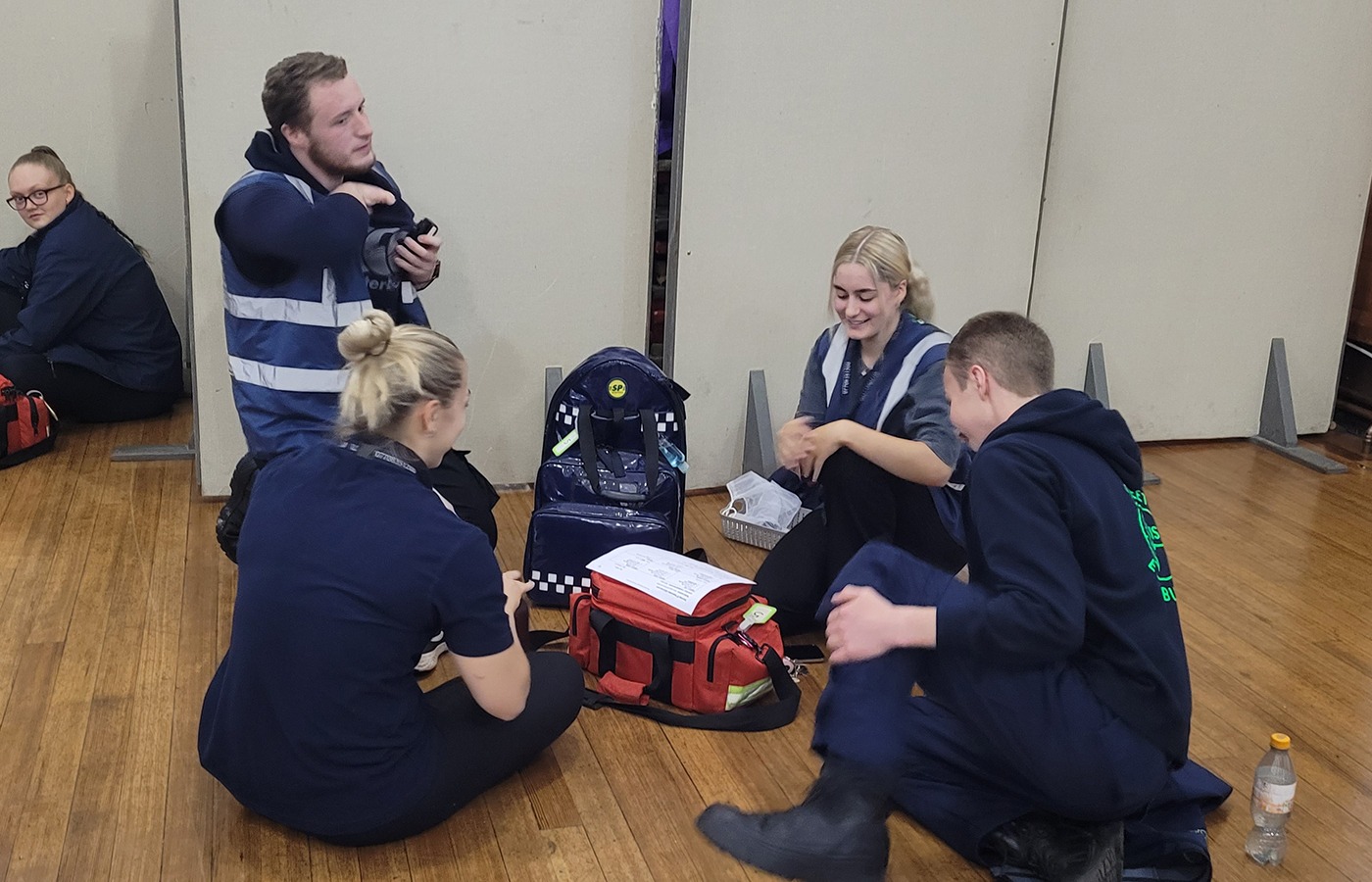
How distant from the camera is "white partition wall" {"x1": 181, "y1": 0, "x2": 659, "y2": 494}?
3420 millimetres

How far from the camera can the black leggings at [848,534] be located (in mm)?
2961

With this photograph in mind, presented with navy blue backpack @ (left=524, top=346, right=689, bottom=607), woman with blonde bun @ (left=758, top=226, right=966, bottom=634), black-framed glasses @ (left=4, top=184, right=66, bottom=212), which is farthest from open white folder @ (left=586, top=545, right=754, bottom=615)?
black-framed glasses @ (left=4, top=184, right=66, bottom=212)

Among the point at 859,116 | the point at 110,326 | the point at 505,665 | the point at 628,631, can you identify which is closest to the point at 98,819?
the point at 505,665

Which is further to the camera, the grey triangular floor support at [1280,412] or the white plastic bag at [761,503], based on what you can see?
the grey triangular floor support at [1280,412]

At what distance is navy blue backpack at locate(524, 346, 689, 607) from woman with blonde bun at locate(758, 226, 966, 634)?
0.32 metres

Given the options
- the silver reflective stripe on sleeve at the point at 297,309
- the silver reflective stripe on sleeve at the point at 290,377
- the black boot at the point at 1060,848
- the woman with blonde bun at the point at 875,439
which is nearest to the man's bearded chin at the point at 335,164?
the silver reflective stripe on sleeve at the point at 297,309

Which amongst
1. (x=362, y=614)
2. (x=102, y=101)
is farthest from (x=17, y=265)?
(x=362, y=614)

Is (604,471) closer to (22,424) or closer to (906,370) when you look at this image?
(906,370)

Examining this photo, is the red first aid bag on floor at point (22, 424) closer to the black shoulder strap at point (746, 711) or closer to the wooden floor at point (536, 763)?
the wooden floor at point (536, 763)

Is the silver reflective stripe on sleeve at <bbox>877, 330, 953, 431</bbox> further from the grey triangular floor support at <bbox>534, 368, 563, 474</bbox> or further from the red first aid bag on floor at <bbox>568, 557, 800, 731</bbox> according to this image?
the grey triangular floor support at <bbox>534, 368, 563, 474</bbox>

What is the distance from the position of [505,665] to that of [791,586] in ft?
3.57

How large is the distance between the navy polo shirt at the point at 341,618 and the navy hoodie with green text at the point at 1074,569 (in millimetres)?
748

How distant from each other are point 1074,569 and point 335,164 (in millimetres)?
1860

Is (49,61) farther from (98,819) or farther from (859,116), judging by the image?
(98,819)
